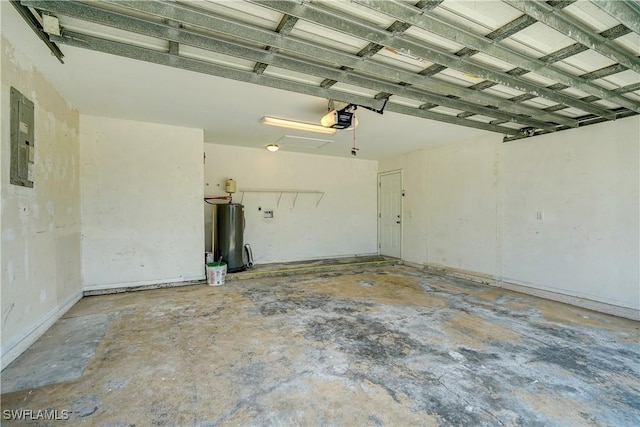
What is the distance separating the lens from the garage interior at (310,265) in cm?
196

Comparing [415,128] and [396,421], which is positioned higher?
[415,128]

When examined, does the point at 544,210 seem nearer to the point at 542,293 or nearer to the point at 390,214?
the point at 542,293

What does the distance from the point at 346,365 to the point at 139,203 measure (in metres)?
4.01

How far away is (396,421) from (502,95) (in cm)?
359

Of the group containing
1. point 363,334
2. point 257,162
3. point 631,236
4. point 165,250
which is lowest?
point 363,334

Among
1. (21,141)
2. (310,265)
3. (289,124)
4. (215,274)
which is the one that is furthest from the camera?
(310,265)

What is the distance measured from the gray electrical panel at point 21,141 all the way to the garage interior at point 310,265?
0.02m

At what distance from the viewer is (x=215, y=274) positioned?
15.8 feet

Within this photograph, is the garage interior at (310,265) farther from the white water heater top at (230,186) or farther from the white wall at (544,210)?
the white water heater top at (230,186)

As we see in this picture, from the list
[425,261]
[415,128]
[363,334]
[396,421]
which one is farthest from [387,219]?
[396,421]

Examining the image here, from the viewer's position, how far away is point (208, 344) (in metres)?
2.71

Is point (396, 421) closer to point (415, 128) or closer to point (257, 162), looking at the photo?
point (415, 128)

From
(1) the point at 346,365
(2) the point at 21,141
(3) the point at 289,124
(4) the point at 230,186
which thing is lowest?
(1) the point at 346,365

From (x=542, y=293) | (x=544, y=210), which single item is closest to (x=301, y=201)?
(x=544, y=210)
